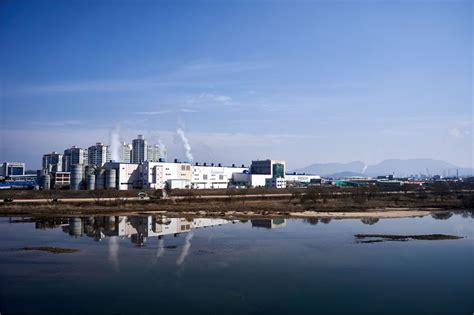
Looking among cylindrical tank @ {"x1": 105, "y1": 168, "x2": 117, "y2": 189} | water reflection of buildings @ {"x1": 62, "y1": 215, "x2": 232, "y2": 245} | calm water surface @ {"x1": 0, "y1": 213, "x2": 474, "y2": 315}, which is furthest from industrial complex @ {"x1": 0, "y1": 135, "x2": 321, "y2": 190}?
calm water surface @ {"x1": 0, "y1": 213, "x2": 474, "y2": 315}

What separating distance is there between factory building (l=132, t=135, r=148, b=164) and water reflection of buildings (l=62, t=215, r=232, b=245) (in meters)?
67.7

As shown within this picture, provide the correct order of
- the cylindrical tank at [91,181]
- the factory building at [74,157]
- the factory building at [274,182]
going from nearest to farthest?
1. the cylindrical tank at [91,181]
2. the factory building at [274,182]
3. the factory building at [74,157]

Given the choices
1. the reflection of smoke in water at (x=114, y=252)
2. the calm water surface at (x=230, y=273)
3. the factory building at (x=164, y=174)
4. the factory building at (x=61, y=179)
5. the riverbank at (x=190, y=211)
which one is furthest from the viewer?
the factory building at (x=61, y=179)

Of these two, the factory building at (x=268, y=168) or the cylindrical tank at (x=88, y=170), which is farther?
the factory building at (x=268, y=168)

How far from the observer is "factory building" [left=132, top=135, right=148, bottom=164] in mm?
90750

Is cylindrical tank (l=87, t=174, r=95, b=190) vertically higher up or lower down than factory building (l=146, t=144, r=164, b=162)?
lower down

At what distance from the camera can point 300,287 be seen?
9.77 metres

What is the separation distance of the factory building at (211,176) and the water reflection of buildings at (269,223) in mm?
32717

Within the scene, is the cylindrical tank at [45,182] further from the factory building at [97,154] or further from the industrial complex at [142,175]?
the factory building at [97,154]

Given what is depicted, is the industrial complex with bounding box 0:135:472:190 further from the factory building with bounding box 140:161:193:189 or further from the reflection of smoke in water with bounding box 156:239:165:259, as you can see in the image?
the reflection of smoke in water with bounding box 156:239:165:259

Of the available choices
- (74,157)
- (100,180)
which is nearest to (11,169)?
(74,157)

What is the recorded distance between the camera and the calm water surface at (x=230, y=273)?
8.52 metres

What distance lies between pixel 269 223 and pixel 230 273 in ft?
39.2

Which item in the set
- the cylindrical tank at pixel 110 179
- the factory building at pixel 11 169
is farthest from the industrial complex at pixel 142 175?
the factory building at pixel 11 169
